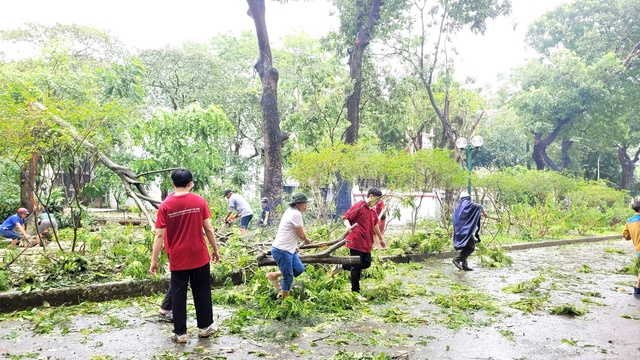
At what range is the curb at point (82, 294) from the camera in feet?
21.0

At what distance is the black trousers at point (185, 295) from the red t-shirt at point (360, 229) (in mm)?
2762

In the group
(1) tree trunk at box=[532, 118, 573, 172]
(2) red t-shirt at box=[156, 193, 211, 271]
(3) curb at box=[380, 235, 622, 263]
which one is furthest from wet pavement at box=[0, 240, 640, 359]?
(1) tree trunk at box=[532, 118, 573, 172]

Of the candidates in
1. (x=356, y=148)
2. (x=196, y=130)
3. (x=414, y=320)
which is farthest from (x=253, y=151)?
(x=414, y=320)

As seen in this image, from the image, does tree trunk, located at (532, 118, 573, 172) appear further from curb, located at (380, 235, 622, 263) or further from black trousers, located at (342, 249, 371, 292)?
black trousers, located at (342, 249, 371, 292)

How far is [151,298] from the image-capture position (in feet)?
24.0

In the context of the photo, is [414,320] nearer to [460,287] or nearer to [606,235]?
[460,287]

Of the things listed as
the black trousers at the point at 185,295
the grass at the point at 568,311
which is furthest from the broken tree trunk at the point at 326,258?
the grass at the point at 568,311

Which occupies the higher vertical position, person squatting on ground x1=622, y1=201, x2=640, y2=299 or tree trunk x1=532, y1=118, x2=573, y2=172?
tree trunk x1=532, y1=118, x2=573, y2=172

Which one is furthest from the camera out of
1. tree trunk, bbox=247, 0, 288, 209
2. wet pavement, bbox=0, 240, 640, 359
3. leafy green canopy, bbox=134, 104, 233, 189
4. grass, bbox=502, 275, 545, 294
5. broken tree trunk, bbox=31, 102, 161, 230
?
leafy green canopy, bbox=134, 104, 233, 189

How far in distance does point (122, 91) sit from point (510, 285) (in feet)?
45.4

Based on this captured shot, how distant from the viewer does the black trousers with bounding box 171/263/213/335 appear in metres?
5.09

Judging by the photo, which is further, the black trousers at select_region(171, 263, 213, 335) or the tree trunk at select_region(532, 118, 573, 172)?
the tree trunk at select_region(532, 118, 573, 172)

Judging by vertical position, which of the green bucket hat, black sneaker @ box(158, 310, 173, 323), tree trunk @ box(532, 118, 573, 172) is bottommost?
black sneaker @ box(158, 310, 173, 323)

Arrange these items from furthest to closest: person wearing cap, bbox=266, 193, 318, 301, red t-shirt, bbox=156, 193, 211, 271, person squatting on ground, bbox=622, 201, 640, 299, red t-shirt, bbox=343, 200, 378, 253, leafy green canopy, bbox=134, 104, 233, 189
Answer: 1. leafy green canopy, bbox=134, 104, 233, 189
2. person squatting on ground, bbox=622, 201, 640, 299
3. red t-shirt, bbox=343, 200, 378, 253
4. person wearing cap, bbox=266, 193, 318, 301
5. red t-shirt, bbox=156, 193, 211, 271
